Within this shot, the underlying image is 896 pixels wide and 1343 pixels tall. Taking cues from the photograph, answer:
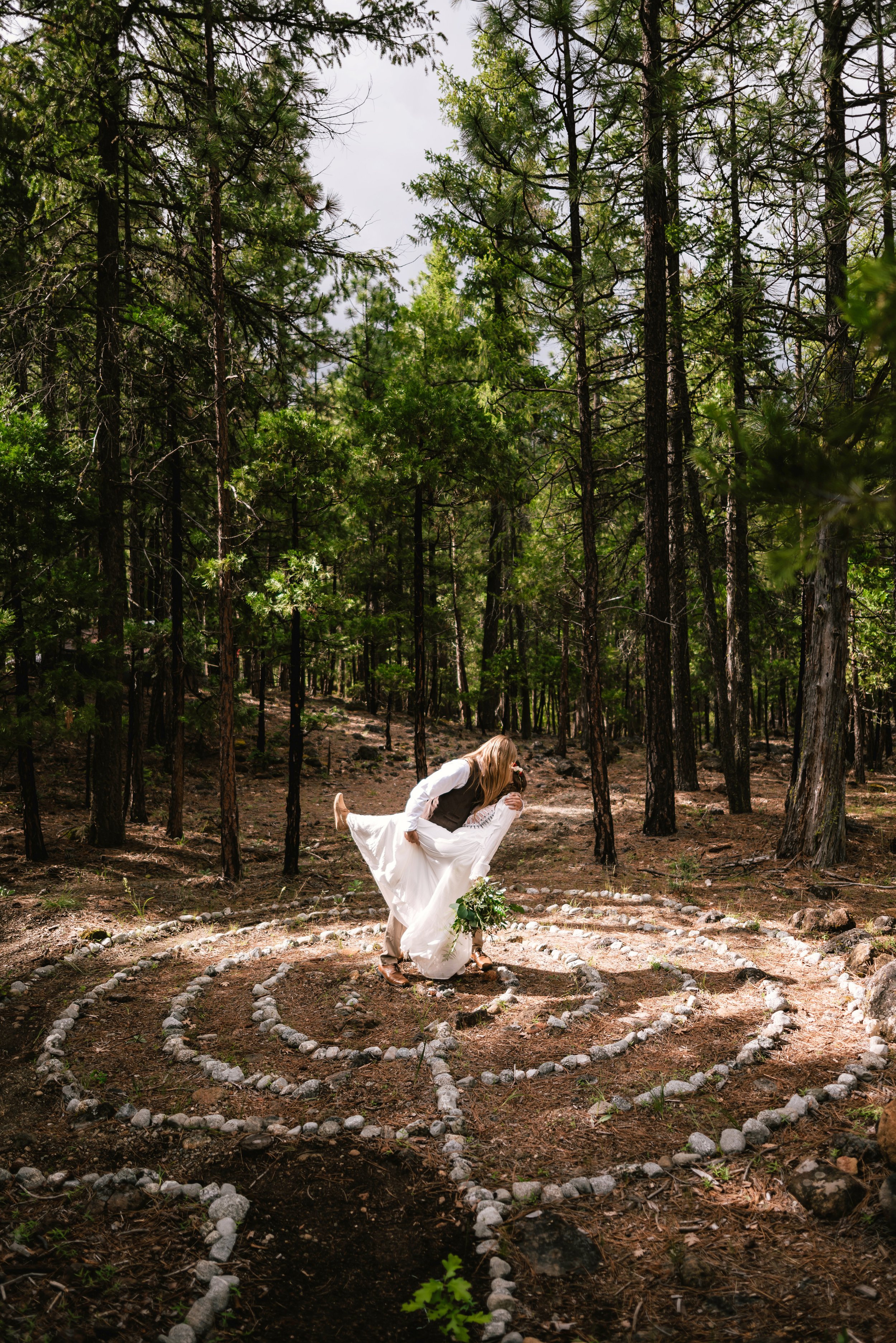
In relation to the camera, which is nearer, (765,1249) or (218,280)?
(765,1249)

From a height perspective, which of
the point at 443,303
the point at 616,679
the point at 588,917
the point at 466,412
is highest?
the point at 443,303

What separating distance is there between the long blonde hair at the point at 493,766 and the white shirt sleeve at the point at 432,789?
6.1 inches

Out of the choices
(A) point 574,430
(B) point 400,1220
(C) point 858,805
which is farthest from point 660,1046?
(C) point 858,805

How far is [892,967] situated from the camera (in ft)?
16.6

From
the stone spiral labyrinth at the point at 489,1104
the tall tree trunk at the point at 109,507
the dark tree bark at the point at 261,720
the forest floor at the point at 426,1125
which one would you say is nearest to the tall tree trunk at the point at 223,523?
the forest floor at the point at 426,1125

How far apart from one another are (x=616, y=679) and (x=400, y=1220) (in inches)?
1274

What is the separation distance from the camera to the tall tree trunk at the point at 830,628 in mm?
7656

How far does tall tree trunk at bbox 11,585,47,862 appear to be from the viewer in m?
8.55

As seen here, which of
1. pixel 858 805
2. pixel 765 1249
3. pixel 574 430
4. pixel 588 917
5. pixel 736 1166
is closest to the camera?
pixel 765 1249

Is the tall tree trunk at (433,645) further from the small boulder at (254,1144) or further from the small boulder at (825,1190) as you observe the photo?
the small boulder at (825,1190)

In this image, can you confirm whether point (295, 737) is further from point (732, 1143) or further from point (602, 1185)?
point (732, 1143)

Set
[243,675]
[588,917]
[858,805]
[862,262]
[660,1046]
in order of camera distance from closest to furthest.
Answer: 1. [862,262]
2. [660,1046]
3. [588,917]
4. [858,805]
5. [243,675]

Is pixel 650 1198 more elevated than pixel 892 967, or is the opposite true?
pixel 892 967

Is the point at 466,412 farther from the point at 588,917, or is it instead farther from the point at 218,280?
the point at 588,917
